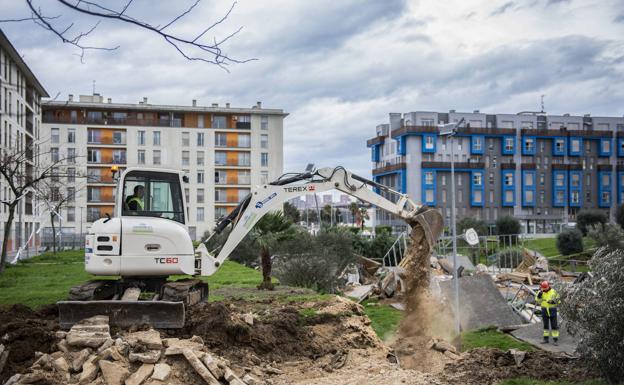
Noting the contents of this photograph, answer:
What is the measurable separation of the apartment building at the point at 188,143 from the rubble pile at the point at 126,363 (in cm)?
6718

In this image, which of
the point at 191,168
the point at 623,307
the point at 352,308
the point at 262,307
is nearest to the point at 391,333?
the point at 352,308

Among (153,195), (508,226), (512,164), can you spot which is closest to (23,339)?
(153,195)

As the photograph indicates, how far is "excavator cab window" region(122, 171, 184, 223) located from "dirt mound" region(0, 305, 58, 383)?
8.89 ft

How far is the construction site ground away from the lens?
11.9 metres

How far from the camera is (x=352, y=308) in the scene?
1769 cm

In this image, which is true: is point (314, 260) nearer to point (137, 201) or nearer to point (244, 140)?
point (137, 201)

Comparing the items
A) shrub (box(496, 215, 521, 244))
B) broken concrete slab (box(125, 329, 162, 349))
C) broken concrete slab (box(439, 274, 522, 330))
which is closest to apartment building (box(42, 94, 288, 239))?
shrub (box(496, 215, 521, 244))

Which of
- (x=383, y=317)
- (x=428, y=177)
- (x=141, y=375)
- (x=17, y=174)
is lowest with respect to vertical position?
(x=383, y=317)

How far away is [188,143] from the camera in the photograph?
82.7 m

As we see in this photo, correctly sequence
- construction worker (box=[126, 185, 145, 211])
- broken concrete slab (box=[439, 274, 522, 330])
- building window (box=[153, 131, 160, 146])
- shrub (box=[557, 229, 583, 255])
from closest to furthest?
construction worker (box=[126, 185, 145, 211]) < broken concrete slab (box=[439, 274, 522, 330]) < shrub (box=[557, 229, 583, 255]) < building window (box=[153, 131, 160, 146])

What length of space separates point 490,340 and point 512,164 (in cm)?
7321

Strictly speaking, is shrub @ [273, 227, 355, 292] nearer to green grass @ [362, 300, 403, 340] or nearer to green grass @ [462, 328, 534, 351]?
green grass @ [362, 300, 403, 340]

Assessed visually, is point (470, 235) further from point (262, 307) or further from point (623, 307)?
point (623, 307)

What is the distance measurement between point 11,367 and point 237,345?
14.1 feet
